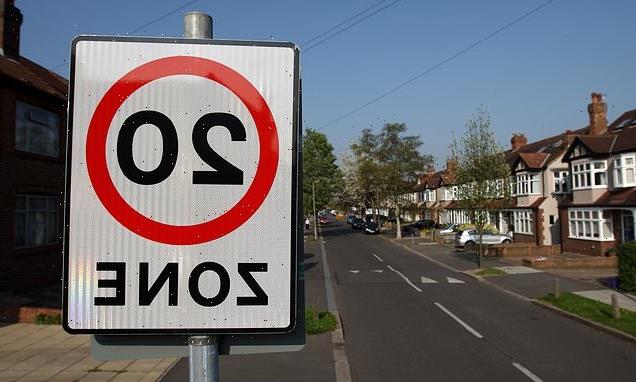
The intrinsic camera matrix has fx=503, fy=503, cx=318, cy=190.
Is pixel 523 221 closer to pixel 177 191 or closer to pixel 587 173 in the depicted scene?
pixel 587 173

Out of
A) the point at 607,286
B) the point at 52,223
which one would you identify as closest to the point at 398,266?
the point at 607,286

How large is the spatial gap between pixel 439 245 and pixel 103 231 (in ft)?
146

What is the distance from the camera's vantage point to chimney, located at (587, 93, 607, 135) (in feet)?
124

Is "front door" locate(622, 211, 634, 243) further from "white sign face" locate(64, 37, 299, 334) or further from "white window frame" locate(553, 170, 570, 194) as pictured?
"white sign face" locate(64, 37, 299, 334)

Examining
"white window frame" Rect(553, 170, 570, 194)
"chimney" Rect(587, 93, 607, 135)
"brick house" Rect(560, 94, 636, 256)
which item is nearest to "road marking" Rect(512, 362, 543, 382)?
"brick house" Rect(560, 94, 636, 256)

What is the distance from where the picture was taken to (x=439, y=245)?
4444 centimetres

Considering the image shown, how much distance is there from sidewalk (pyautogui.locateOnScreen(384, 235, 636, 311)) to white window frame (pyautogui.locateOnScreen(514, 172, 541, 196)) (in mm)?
9091

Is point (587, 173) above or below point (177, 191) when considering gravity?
above

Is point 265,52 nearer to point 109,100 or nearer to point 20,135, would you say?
point 109,100

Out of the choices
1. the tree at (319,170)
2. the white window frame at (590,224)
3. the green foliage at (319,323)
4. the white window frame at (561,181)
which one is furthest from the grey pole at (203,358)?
the tree at (319,170)

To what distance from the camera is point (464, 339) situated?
1236cm

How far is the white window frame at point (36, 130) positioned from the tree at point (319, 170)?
36.2 m

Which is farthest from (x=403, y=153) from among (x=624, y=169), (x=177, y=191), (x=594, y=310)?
(x=177, y=191)

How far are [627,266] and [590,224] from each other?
1364cm
